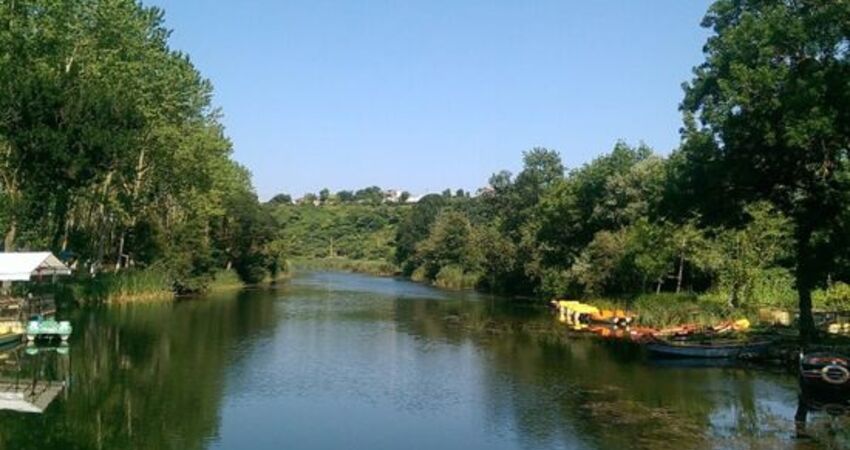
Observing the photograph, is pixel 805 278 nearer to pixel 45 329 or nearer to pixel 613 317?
pixel 613 317

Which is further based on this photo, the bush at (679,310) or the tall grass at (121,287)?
the tall grass at (121,287)

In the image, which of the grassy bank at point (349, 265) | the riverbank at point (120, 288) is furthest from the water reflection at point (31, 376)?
the grassy bank at point (349, 265)

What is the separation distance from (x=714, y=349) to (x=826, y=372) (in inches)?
363

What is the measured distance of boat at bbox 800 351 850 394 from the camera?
26.3m

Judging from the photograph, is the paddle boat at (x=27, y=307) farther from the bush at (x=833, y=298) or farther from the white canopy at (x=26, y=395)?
the bush at (x=833, y=298)

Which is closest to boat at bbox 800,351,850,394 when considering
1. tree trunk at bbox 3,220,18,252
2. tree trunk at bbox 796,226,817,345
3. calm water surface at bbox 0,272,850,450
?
calm water surface at bbox 0,272,850,450

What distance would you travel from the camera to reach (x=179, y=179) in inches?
2569

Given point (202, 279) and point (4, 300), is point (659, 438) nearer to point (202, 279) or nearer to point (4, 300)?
point (4, 300)

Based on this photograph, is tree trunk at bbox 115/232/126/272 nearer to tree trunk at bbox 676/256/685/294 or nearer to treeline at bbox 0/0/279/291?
treeline at bbox 0/0/279/291

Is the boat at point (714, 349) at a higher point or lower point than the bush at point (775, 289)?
lower

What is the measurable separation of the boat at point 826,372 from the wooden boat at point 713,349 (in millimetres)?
8507

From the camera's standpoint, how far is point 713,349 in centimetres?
3566

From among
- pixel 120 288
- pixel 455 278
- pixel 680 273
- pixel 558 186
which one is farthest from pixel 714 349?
pixel 455 278

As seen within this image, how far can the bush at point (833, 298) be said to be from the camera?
157 feet
